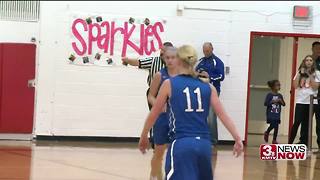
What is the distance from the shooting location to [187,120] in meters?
5.25

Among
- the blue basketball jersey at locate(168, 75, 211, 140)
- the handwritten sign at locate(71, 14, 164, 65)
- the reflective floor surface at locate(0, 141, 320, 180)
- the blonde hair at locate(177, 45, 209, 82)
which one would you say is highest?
the handwritten sign at locate(71, 14, 164, 65)

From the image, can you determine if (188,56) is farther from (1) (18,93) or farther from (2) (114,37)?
(1) (18,93)

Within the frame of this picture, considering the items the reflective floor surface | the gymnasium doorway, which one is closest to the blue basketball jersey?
the reflective floor surface

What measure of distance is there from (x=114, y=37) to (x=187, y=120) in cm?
873

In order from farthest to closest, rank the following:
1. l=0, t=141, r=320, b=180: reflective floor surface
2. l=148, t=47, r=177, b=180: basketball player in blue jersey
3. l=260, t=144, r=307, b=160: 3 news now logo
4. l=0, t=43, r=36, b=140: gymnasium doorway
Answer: l=0, t=43, r=36, b=140: gymnasium doorway → l=0, t=141, r=320, b=180: reflective floor surface → l=148, t=47, r=177, b=180: basketball player in blue jersey → l=260, t=144, r=307, b=160: 3 news now logo

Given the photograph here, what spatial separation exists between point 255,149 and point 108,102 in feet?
11.2

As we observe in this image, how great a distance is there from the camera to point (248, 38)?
561 inches

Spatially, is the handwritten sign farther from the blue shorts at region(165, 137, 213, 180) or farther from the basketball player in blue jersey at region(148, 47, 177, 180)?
the blue shorts at region(165, 137, 213, 180)

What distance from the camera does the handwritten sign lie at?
535 inches

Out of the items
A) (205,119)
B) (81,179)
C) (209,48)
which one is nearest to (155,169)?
(81,179)

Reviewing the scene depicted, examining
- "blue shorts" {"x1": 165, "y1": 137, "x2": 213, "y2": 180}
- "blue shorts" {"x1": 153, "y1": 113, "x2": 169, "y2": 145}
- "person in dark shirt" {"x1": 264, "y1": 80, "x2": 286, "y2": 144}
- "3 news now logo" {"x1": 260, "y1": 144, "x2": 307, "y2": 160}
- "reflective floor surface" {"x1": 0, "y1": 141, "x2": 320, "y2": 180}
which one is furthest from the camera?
"person in dark shirt" {"x1": 264, "y1": 80, "x2": 286, "y2": 144}

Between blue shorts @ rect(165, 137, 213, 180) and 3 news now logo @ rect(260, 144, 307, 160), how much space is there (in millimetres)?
1540

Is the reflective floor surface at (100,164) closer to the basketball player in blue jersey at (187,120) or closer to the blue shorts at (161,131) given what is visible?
the blue shorts at (161,131)

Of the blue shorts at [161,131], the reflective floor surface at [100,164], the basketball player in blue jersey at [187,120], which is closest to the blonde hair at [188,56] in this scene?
the basketball player in blue jersey at [187,120]
